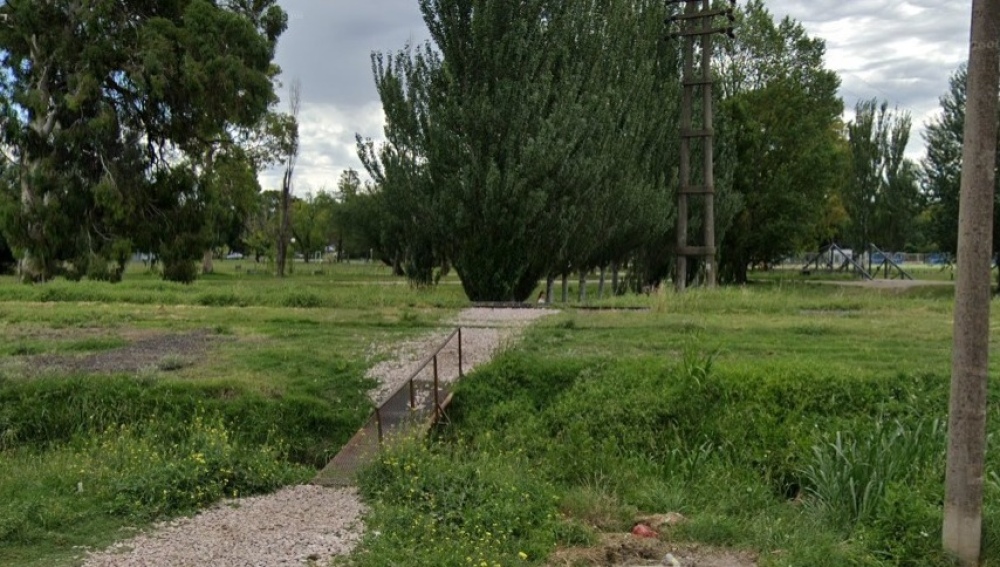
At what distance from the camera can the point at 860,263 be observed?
186ft

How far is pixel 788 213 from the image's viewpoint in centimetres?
3891

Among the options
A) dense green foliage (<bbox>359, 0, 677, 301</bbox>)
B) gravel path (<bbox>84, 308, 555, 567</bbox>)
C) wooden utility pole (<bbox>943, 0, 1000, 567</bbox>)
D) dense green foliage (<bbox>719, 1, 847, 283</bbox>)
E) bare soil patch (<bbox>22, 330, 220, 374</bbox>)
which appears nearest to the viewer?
wooden utility pole (<bbox>943, 0, 1000, 567</bbox>)

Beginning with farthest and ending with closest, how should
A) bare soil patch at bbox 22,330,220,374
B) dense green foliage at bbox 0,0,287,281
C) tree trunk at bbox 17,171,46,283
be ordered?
1. tree trunk at bbox 17,171,46,283
2. dense green foliage at bbox 0,0,287,281
3. bare soil patch at bbox 22,330,220,374

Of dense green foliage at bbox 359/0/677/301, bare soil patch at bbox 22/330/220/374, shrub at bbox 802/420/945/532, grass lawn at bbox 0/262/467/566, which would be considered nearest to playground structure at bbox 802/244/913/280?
dense green foliage at bbox 359/0/677/301

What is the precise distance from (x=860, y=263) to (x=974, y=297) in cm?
5587

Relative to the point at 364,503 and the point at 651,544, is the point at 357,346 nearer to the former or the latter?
the point at 364,503

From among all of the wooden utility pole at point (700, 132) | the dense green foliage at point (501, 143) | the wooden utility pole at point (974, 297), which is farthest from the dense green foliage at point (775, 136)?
the wooden utility pole at point (974, 297)

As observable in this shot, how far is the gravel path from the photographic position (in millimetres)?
5363

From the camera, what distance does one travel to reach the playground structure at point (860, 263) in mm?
52903

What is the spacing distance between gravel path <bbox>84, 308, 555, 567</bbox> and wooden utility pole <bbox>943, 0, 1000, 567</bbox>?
13.3ft

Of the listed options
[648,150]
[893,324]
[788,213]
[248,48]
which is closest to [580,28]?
[648,150]

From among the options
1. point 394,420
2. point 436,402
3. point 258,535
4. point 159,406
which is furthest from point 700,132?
point 258,535

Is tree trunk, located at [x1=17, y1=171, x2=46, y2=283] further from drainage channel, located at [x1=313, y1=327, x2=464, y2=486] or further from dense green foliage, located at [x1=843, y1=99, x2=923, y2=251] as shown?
dense green foliage, located at [x1=843, y1=99, x2=923, y2=251]

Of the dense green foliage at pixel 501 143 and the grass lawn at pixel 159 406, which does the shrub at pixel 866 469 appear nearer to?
the grass lawn at pixel 159 406
